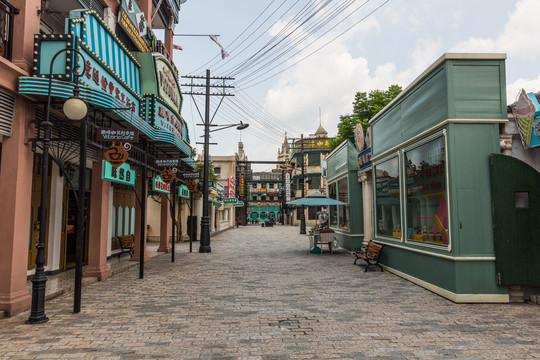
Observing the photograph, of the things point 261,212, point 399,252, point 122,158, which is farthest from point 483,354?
point 261,212

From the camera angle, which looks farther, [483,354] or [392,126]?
[392,126]

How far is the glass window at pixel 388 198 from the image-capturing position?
10.5 meters

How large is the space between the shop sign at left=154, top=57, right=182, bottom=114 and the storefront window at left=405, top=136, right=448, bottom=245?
8592 mm

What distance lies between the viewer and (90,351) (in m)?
4.49

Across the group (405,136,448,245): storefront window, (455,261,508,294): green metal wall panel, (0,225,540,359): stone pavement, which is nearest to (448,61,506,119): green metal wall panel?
(405,136,448,245): storefront window

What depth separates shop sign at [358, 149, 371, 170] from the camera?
13.8m

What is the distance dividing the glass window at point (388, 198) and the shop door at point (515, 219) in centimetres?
321

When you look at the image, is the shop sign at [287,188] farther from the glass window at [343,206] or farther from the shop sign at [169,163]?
the shop sign at [169,163]

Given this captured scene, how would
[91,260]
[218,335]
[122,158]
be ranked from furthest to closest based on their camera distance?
1. [91,260]
2. [122,158]
3. [218,335]

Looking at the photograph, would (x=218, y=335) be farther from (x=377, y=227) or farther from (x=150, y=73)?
(x=150, y=73)

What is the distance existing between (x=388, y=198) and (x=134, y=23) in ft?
34.2

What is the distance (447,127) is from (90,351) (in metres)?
7.70

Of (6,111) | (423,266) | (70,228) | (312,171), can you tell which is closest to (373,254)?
(423,266)

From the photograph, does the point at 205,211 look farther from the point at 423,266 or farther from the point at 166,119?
the point at 423,266
